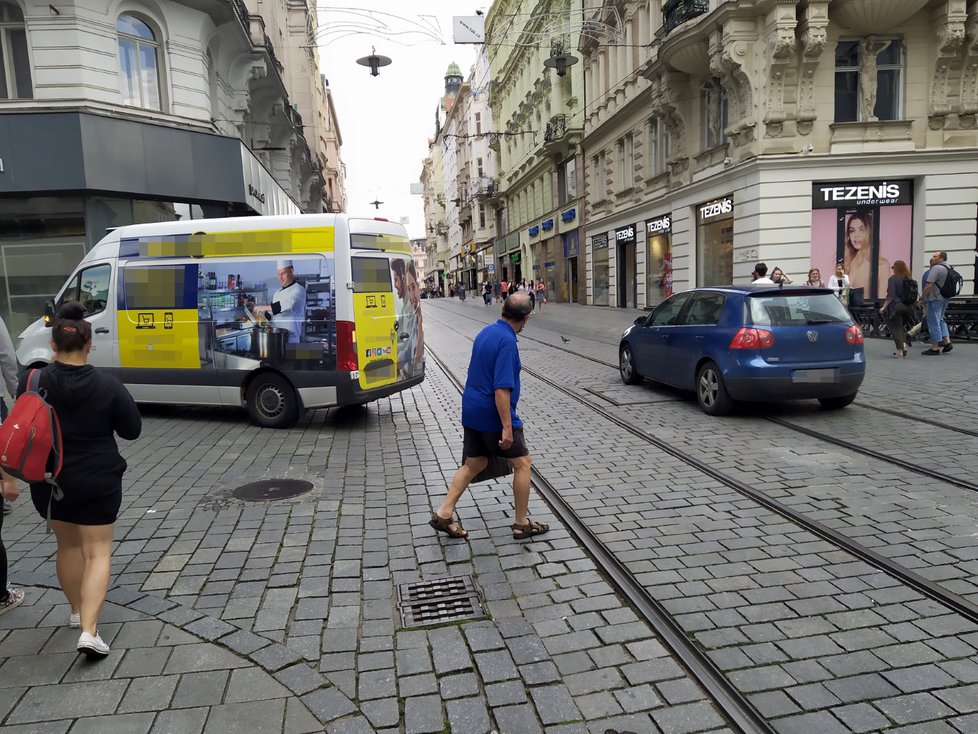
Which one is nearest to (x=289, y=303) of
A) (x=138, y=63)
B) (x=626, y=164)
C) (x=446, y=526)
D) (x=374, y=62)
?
(x=446, y=526)

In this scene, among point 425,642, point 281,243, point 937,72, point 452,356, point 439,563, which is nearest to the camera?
point 425,642

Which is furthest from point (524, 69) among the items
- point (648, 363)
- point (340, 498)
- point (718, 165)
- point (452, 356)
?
point (340, 498)

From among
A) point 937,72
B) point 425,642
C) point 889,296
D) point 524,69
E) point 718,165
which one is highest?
point 524,69

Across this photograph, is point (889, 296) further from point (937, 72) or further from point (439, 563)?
point (439, 563)

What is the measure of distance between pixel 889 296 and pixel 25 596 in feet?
46.8

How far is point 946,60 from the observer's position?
19844 millimetres

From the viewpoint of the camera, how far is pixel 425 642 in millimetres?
3475

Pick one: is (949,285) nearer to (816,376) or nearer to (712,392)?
(816,376)

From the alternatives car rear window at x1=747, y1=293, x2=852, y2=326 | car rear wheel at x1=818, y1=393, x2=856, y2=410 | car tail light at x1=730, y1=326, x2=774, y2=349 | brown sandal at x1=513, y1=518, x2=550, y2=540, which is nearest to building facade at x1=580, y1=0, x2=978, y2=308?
car rear wheel at x1=818, y1=393, x2=856, y2=410

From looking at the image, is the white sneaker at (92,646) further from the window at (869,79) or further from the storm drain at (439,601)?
the window at (869,79)

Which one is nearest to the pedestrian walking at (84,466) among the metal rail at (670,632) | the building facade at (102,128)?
the metal rail at (670,632)

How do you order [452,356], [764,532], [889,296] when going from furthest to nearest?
[452,356], [889,296], [764,532]

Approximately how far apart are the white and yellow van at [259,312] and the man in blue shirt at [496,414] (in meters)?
3.84

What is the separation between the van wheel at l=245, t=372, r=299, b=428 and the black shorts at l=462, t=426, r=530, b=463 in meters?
4.41
